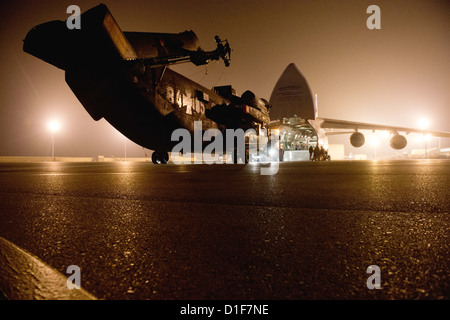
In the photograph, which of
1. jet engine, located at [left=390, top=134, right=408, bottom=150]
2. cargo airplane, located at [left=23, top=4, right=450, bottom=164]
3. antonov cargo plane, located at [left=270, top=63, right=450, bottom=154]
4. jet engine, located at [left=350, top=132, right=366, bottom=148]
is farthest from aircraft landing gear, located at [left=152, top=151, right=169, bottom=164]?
jet engine, located at [left=390, top=134, right=408, bottom=150]

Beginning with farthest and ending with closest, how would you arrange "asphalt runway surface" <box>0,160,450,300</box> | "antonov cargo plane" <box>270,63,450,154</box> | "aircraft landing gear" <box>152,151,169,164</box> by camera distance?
"antonov cargo plane" <box>270,63,450,154</box> < "aircraft landing gear" <box>152,151,169,164</box> < "asphalt runway surface" <box>0,160,450,300</box>

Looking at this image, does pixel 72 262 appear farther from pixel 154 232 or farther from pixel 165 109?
pixel 165 109

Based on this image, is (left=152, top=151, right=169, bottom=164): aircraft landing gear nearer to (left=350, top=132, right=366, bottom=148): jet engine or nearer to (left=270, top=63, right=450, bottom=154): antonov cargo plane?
(left=270, top=63, right=450, bottom=154): antonov cargo plane

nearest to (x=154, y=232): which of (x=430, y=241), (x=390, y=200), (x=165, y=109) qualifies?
(x=430, y=241)

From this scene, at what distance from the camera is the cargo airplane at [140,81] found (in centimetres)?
701

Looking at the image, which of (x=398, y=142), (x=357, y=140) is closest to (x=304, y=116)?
(x=357, y=140)

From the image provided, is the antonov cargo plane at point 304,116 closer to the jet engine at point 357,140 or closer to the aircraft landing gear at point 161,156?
the jet engine at point 357,140

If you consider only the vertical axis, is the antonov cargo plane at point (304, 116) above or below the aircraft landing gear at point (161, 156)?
above

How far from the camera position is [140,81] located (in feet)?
28.1

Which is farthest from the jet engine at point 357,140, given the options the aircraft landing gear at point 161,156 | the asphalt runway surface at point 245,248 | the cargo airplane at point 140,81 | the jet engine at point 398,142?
the asphalt runway surface at point 245,248

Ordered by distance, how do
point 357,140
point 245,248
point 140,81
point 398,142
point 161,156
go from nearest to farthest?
point 245,248, point 140,81, point 161,156, point 398,142, point 357,140

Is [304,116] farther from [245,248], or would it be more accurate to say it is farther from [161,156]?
[245,248]

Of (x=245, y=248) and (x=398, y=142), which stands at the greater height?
(x=398, y=142)

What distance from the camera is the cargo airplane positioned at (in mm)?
7012
